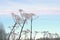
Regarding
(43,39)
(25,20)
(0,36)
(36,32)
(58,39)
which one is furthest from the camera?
(58,39)

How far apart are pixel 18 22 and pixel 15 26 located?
3.77ft

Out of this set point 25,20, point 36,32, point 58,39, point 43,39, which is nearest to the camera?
point 25,20

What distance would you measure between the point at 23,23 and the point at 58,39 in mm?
68791

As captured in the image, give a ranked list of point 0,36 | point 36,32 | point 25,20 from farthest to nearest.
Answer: point 36,32, point 0,36, point 25,20

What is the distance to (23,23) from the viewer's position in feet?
152

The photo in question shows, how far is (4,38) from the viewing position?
165 ft

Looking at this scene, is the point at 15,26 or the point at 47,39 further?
the point at 47,39

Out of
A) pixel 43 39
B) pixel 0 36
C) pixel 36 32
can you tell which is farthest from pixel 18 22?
pixel 43 39

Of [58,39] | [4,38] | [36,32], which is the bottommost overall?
[58,39]

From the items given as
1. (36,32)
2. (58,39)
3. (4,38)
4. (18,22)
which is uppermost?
(18,22)

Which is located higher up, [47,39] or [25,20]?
[25,20]

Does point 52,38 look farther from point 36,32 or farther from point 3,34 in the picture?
point 3,34

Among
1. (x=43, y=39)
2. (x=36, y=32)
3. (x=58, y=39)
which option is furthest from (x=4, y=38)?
(x=58, y=39)

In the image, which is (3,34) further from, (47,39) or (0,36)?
(47,39)
